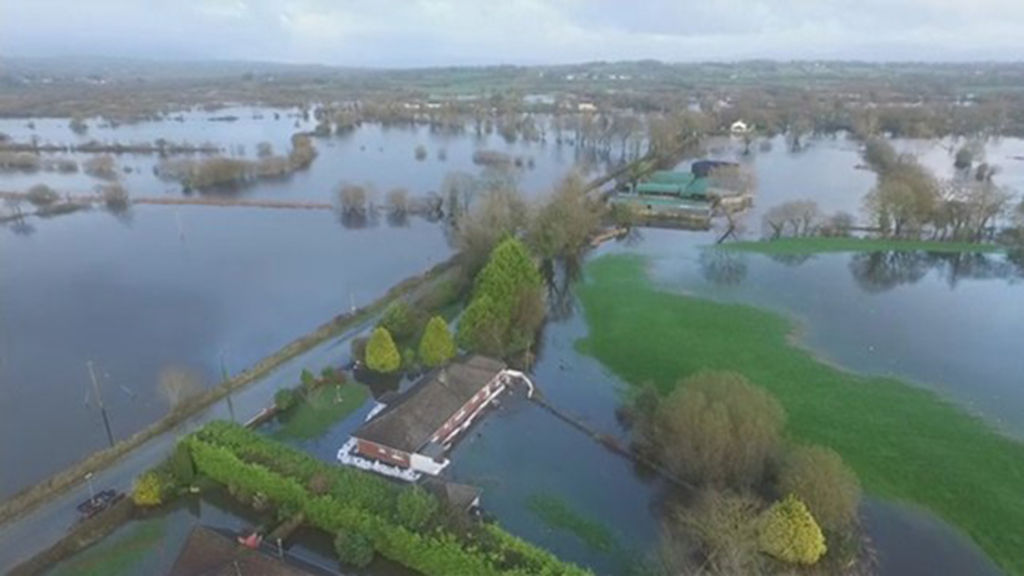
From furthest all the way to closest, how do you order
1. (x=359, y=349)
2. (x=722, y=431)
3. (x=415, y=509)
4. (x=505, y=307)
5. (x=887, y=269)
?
1. (x=887, y=269)
2. (x=505, y=307)
3. (x=359, y=349)
4. (x=722, y=431)
5. (x=415, y=509)

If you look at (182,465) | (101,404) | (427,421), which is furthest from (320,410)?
(101,404)

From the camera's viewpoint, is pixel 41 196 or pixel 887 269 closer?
pixel 887 269

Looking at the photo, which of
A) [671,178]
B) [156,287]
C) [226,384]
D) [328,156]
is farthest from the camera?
[328,156]

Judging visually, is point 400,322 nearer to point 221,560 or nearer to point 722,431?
point 221,560

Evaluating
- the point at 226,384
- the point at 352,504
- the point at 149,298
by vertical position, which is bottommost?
the point at 149,298

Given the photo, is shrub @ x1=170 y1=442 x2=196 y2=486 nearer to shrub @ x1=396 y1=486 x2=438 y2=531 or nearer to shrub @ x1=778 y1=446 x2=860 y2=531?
shrub @ x1=396 y1=486 x2=438 y2=531

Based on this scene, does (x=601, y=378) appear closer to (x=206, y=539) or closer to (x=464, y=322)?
(x=464, y=322)

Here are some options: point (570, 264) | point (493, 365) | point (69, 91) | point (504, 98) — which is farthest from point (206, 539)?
point (69, 91)
